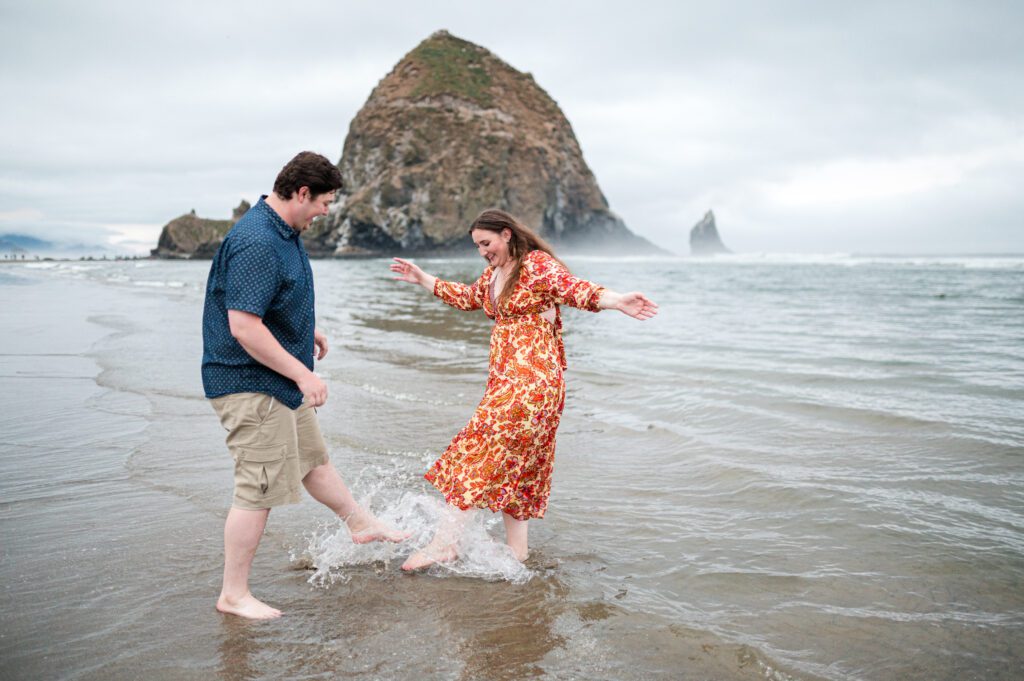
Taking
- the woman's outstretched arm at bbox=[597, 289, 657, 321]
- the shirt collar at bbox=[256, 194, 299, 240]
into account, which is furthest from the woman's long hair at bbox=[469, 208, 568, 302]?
the shirt collar at bbox=[256, 194, 299, 240]

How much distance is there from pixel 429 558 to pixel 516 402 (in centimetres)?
101

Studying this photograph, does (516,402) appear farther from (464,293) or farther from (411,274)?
(411,274)

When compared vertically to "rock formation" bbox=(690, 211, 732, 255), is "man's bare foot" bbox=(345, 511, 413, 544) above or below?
below

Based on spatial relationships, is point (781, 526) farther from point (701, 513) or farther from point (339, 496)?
point (339, 496)

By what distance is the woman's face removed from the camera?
3654 mm

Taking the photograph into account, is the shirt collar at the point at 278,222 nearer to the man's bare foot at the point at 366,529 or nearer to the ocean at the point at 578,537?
Result: the man's bare foot at the point at 366,529

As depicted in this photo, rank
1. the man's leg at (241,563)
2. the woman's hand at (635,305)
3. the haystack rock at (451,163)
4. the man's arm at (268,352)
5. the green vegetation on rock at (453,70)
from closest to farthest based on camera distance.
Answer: the man's arm at (268,352)
the man's leg at (241,563)
the woman's hand at (635,305)
the haystack rock at (451,163)
the green vegetation on rock at (453,70)

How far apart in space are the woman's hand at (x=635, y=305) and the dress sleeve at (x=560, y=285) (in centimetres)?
11

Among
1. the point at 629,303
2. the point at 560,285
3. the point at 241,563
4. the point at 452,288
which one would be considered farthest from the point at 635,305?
the point at 241,563

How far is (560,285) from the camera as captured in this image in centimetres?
351

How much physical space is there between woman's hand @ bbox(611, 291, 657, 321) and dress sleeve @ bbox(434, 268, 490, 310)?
869mm

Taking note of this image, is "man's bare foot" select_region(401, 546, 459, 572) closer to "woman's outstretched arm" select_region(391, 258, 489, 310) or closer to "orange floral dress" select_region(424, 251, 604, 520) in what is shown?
"orange floral dress" select_region(424, 251, 604, 520)

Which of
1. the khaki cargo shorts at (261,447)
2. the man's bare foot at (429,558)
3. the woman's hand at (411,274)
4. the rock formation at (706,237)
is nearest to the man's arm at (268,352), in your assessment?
the khaki cargo shorts at (261,447)

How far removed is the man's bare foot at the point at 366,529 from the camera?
3.85 meters
